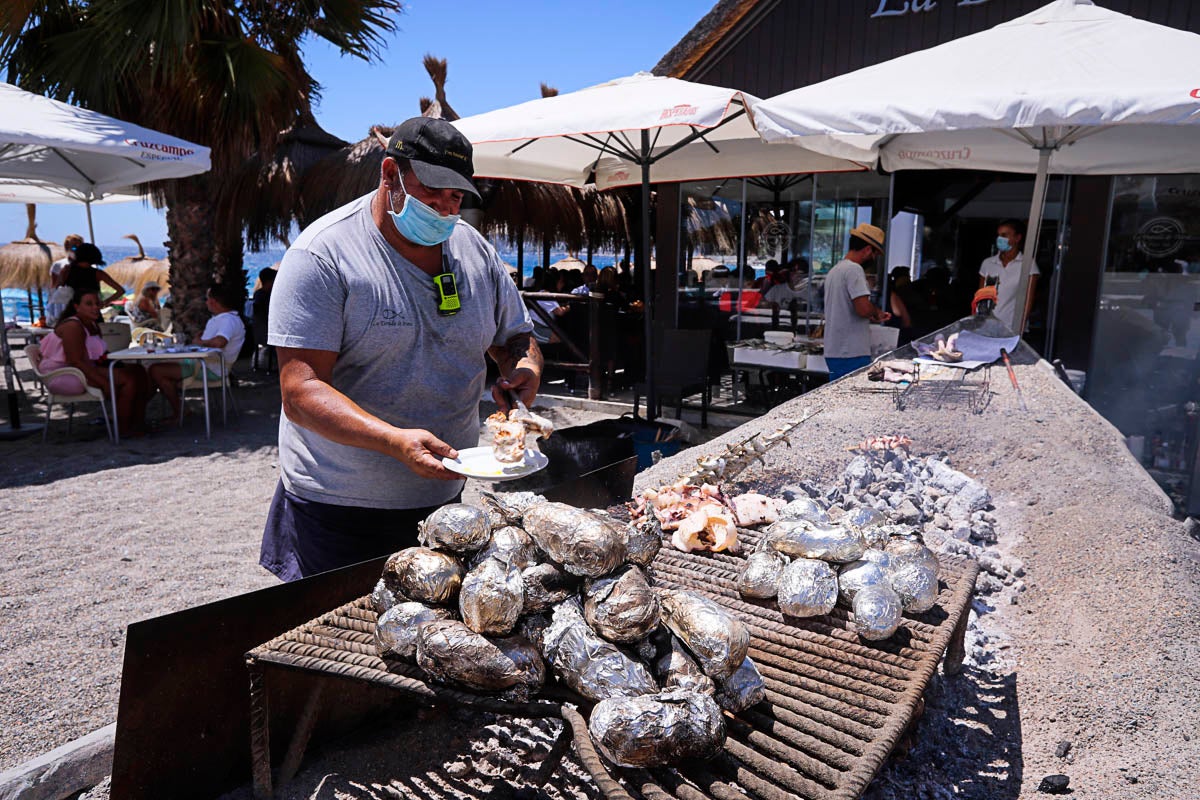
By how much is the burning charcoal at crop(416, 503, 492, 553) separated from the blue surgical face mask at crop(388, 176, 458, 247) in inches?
33.4

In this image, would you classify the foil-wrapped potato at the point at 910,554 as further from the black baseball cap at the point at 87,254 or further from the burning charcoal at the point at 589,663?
the black baseball cap at the point at 87,254

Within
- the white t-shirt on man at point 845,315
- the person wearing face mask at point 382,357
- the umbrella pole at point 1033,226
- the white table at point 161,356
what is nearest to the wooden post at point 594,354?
the white t-shirt on man at point 845,315

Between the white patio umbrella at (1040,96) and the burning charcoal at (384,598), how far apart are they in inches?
154

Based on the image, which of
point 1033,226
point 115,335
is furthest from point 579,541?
point 115,335

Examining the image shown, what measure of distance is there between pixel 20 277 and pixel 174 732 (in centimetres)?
1649

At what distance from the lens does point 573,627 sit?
174 centimetres

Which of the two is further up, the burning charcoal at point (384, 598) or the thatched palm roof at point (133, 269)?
the thatched palm roof at point (133, 269)

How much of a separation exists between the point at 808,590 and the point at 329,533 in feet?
4.82

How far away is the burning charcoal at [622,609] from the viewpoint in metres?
1.72

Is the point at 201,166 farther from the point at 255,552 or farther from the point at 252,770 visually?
the point at 252,770

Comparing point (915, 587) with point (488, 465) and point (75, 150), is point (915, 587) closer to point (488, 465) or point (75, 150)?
point (488, 465)

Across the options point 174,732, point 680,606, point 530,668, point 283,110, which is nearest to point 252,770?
point 174,732

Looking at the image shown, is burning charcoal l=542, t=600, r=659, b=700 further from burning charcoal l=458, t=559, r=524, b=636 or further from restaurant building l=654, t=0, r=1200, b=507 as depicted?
restaurant building l=654, t=0, r=1200, b=507

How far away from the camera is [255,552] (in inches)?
181
